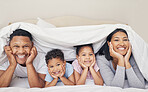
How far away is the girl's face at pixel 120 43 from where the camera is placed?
89 centimetres

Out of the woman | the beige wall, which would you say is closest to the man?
the woman

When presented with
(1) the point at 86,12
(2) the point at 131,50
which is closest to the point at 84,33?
(2) the point at 131,50

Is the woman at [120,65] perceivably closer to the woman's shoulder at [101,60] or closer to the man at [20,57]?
the woman's shoulder at [101,60]

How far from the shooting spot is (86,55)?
0.96 meters

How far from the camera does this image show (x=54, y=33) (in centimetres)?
96

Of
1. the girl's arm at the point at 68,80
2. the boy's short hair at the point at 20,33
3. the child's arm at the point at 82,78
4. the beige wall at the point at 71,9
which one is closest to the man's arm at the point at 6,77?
the boy's short hair at the point at 20,33

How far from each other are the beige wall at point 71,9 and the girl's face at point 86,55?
0.79m

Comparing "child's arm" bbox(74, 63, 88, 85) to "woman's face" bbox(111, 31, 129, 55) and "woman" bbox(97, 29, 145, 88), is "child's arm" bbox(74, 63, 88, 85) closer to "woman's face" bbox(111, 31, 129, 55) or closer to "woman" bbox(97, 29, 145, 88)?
"woman" bbox(97, 29, 145, 88)

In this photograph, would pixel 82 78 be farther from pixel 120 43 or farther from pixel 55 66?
pixel 120 43

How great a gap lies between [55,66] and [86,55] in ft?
0.77

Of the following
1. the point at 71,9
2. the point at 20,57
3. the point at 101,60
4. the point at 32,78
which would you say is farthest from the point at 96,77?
the point at 71,9

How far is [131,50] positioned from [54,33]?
0.54 meters

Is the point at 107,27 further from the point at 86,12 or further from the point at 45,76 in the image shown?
the point at 86,12

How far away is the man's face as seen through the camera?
897 mm
